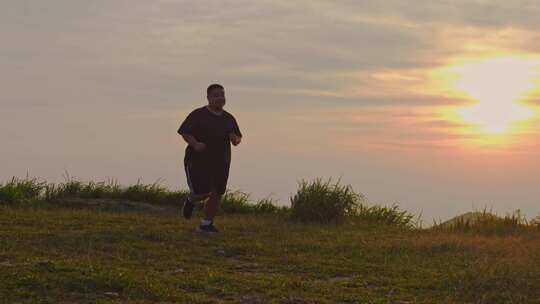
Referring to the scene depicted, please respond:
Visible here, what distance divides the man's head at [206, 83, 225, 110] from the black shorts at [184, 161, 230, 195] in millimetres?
885

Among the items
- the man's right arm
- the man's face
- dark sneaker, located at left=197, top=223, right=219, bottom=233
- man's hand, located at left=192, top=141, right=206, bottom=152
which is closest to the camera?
man's hand, located at left=192, top=141, right=206, bottom=152

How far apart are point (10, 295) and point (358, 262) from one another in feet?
14.2

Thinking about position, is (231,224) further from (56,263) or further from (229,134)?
(56,263)

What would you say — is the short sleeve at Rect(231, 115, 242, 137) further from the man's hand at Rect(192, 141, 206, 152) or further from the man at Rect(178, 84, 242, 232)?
the man's hand at Rect(192, 141, 206, 152)

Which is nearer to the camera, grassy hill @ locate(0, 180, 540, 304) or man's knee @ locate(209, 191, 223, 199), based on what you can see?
grassy hill @ locate(0, 180, 540, 304)

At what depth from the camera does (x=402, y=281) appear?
7.77m

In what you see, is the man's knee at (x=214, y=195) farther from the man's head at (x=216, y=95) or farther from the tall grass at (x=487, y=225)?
the tall grass at (x=487, y=225)

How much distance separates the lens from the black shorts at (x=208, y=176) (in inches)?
425

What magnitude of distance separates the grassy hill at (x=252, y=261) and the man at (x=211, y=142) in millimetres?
770

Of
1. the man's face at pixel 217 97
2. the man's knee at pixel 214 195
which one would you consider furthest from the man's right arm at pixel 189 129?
the man's knee at pixel 214 195

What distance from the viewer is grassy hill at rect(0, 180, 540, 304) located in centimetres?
669

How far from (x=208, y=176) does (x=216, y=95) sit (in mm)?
1201

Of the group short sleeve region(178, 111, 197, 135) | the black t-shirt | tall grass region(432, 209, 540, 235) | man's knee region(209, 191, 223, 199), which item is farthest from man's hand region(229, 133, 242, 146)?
tall grass region(432, 209, 540, 235)

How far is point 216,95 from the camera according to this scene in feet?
35.3
